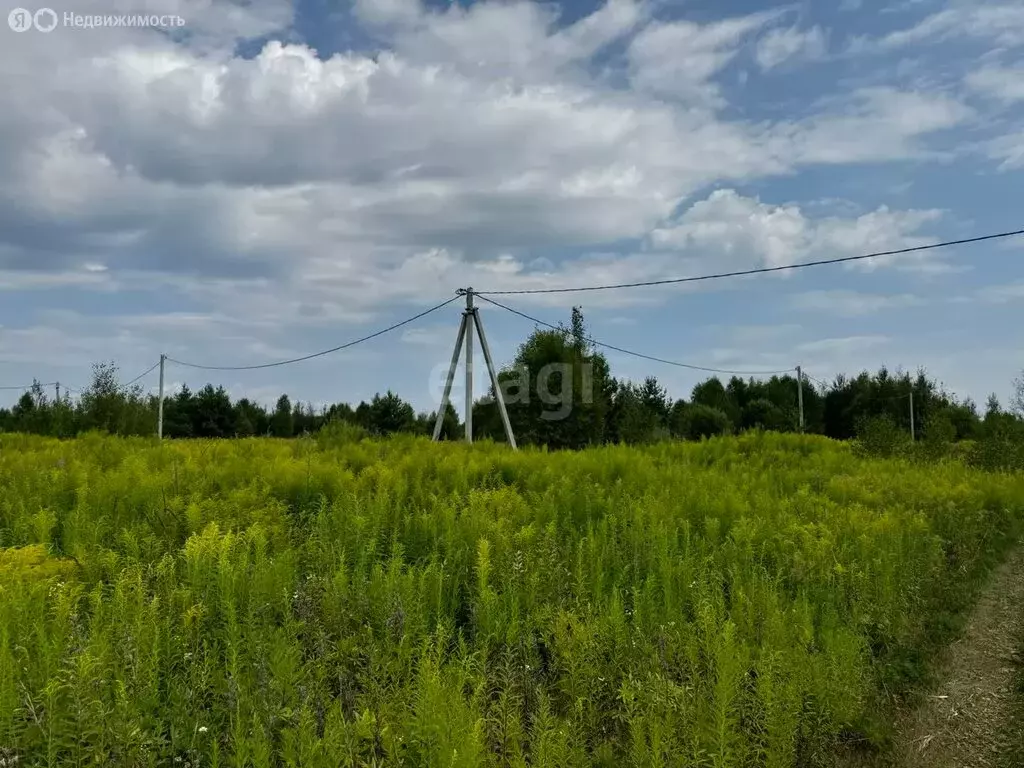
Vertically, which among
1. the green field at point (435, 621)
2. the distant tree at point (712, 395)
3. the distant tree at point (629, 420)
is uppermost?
the distant tree at point (712, 395)

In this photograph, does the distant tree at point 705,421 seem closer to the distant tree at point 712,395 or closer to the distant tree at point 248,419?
the distant tree at point 712,395

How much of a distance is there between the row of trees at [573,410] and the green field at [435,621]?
8838 mm

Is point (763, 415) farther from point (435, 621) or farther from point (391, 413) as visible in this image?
point (435, 621)

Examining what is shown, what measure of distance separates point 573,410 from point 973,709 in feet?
92.5

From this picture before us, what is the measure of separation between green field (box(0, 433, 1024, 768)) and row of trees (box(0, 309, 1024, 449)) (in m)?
8.84

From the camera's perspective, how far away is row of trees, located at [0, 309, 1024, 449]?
28797 mm

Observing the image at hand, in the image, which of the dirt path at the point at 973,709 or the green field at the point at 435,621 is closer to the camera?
the green field at the point at 435,621

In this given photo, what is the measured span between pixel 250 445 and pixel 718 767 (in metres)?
10.7

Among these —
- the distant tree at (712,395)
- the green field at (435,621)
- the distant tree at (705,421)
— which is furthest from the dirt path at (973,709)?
the distant tree at (712,395)

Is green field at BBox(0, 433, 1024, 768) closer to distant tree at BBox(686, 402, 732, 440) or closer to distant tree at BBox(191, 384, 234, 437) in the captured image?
distant tree at BBox(686, 402, 732, 440)

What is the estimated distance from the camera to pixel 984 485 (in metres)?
13.1

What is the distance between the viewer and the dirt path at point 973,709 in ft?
15.2

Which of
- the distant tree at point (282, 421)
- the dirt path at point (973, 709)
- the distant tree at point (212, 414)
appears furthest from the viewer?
the distant tree at point (282, 421)

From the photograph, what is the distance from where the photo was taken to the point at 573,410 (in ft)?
110
